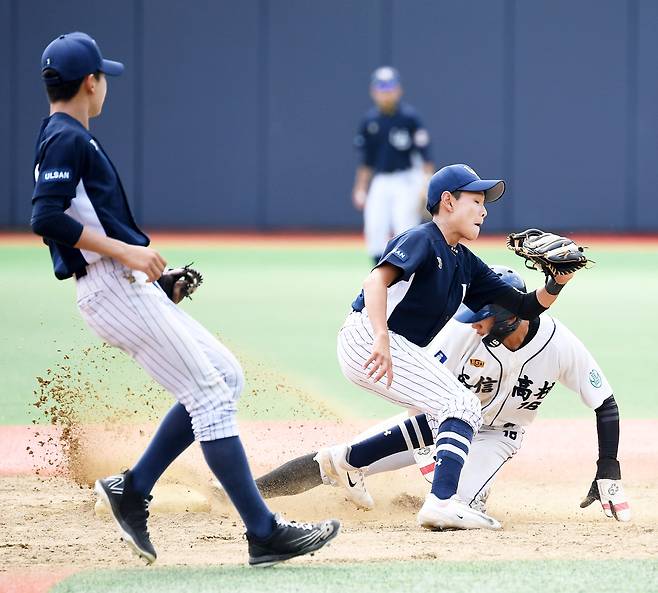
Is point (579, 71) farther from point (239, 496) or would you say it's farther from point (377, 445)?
point (239, 496)

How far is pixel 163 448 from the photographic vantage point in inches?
178

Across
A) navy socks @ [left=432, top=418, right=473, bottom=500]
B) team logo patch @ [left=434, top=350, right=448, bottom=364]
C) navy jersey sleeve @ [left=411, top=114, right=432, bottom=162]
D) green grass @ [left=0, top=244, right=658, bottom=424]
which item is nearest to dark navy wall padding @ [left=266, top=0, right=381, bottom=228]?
green grass @ [left=0, top=244, right=658, bottom=424]

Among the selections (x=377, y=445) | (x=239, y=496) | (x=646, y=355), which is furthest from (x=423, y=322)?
(x=646, y=355)

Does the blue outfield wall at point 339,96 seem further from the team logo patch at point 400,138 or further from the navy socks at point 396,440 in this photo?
the navy socks at point 396,440

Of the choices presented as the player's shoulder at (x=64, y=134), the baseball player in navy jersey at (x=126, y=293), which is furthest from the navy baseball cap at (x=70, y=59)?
the player's shoulder at (x=64, y=134)

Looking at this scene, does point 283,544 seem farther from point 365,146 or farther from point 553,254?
point 365,146

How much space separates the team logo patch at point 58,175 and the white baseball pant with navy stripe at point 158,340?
0.34m

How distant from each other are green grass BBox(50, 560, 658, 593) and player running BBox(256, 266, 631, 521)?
126 centimetres

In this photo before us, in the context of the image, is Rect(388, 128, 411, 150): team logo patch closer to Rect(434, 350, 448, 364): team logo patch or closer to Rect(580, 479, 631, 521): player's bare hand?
Rect(434, 350, 448, 364): team logo patch

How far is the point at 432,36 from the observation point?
69.0 feet

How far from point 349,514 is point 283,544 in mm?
1573

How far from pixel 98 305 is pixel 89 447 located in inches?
91.9

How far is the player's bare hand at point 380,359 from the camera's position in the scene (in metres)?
4.87

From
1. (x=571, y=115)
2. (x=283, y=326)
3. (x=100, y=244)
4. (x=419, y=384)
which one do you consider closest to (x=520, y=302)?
(x=419, y=384)
